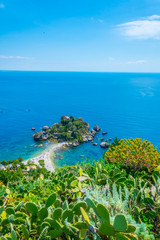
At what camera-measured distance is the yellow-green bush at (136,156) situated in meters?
9.02

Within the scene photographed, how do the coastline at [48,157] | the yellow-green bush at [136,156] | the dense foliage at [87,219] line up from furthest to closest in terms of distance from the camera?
1. the coastline at [48,157]
2. the yellow-green bush at [136,156]
3. the dense foliage at [87,219]

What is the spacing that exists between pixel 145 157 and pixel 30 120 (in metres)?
87.2

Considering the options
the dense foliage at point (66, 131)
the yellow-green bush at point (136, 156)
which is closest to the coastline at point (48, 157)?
the dense foliage at point (66, 131)

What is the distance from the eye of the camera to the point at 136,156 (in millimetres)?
9227

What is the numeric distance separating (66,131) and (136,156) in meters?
62.8

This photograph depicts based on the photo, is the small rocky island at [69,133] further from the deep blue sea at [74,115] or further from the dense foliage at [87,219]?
the dense foliage at [87,219]

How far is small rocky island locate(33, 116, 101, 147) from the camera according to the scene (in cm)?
6594

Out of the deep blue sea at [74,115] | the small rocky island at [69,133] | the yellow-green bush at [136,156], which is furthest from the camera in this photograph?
the small rocky island at [69,133]

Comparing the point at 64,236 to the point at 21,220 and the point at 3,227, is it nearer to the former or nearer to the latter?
the point at 21,220

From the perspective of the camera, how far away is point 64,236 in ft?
11.5

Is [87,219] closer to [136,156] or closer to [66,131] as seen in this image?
[136,156]

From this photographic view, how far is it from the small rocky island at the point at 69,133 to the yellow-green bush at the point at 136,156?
5253cm

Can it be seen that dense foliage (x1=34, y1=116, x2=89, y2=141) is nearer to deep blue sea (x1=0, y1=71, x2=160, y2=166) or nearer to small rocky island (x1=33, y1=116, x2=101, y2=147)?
small rocky island (x1=33, y1=116, x2=101, y2=147)

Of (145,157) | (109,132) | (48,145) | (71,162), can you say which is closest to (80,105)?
(109,132)
